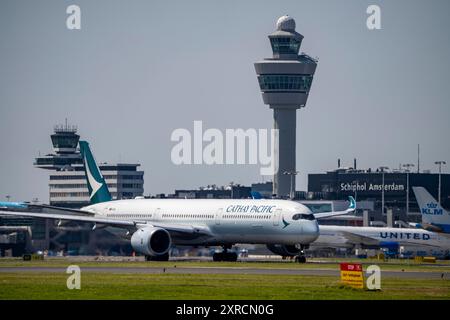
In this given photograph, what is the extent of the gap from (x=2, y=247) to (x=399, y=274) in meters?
64.1

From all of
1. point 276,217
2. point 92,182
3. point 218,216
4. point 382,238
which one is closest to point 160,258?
point 218,216

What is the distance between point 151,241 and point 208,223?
6390 mm

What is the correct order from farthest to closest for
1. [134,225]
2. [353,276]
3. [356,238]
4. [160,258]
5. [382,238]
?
[356,238] < [382,238] < [134,225] < [160,258] < [353,276]

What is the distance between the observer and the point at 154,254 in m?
105

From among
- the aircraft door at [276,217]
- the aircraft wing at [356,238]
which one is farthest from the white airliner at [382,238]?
the aircraft door at [276,217]

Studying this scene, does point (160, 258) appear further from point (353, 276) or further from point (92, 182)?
point (353, 276)

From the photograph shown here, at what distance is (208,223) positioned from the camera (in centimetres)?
10919

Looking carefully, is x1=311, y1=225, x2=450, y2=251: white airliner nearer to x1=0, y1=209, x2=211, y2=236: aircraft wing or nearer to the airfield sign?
x1=0, y1=209, x2=211, y2=236: aircraft wing

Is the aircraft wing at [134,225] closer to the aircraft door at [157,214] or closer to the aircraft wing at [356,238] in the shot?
the aircraft door at [157,214]

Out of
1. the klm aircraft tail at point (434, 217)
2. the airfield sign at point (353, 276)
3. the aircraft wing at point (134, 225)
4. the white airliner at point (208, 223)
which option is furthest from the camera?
the klm aircraft tail at point (434, 217)

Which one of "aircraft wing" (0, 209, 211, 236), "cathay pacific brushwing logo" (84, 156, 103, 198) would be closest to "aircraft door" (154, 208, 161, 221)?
"aircraft wing" (0, 209, 211, 236)

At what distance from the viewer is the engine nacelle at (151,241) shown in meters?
105
